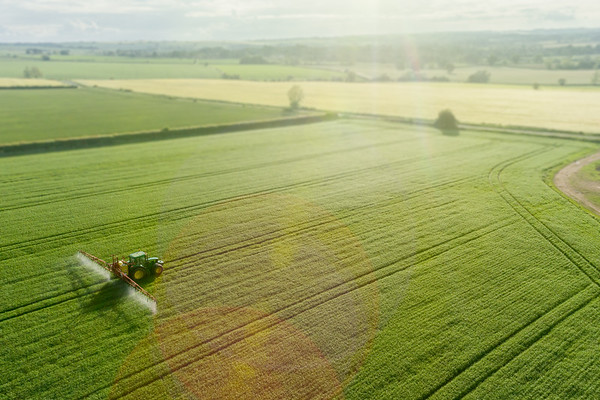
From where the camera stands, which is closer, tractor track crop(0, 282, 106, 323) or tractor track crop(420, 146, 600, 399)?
tractor track crop(420, 146, 600, 399)

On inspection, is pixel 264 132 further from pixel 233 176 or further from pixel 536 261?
pixel 536 261

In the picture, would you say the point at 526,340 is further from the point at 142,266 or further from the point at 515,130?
the point at 515,130

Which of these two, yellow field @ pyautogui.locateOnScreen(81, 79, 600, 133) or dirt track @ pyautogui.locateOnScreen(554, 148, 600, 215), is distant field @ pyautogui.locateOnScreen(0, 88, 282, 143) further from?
dirt track @ pyautogui.locateOnScreen(554, 148, 600, 215)

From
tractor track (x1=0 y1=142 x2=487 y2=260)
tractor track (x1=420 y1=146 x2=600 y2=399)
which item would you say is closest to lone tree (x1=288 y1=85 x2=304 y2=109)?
tractor track (x1=0 y1=142 x2=487 y2=260)

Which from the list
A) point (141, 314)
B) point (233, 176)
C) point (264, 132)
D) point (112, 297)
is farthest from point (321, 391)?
point (264, 132)

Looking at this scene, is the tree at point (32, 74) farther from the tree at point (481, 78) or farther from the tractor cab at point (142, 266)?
the tractor cab at point (142, 266)

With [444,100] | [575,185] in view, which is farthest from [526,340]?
[444,100]

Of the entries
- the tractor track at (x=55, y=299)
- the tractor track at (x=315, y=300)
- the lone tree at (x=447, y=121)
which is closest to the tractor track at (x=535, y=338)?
the tractor track at (x=315, y=300)
